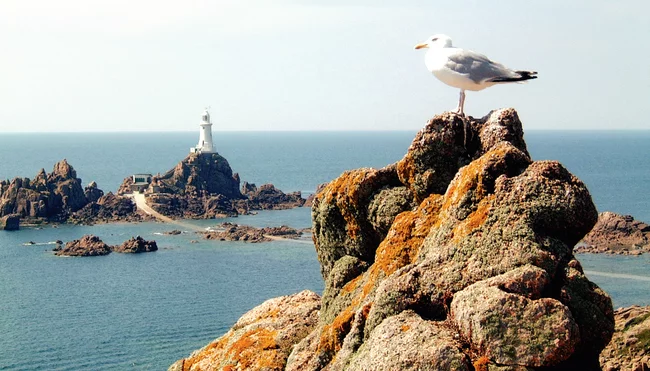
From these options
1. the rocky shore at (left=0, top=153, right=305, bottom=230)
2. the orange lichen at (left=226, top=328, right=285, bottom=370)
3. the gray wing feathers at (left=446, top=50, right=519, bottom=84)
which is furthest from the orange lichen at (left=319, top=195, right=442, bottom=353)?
the rocky shore at (left=0, top=153, right=305, bottom=230)

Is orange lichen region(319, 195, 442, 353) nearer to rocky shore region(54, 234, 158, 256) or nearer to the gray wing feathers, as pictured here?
the gray wing feathers

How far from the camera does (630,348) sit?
85.0 feet

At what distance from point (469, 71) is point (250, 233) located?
8007cm

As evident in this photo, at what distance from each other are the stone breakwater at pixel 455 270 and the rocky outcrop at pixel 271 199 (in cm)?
10223

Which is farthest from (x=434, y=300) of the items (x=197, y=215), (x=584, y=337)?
(x=197, y=215)

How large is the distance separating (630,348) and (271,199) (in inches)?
3843

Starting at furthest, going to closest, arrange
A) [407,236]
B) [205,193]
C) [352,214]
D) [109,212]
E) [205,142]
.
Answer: [205,142] → [205,193] → [109,212] → [352,214] → [407,236]

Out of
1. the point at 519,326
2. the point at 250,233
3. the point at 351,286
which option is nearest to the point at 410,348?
the point at 519,326

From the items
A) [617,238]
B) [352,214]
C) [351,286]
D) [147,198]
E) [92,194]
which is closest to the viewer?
[351,286]

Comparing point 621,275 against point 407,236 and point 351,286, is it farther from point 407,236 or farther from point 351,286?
point 407,236

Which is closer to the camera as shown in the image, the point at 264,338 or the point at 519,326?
the point at 519,326

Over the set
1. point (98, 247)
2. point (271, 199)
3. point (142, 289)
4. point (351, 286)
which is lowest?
point (142, 289)

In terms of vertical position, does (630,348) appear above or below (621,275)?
above

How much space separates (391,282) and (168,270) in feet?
215
